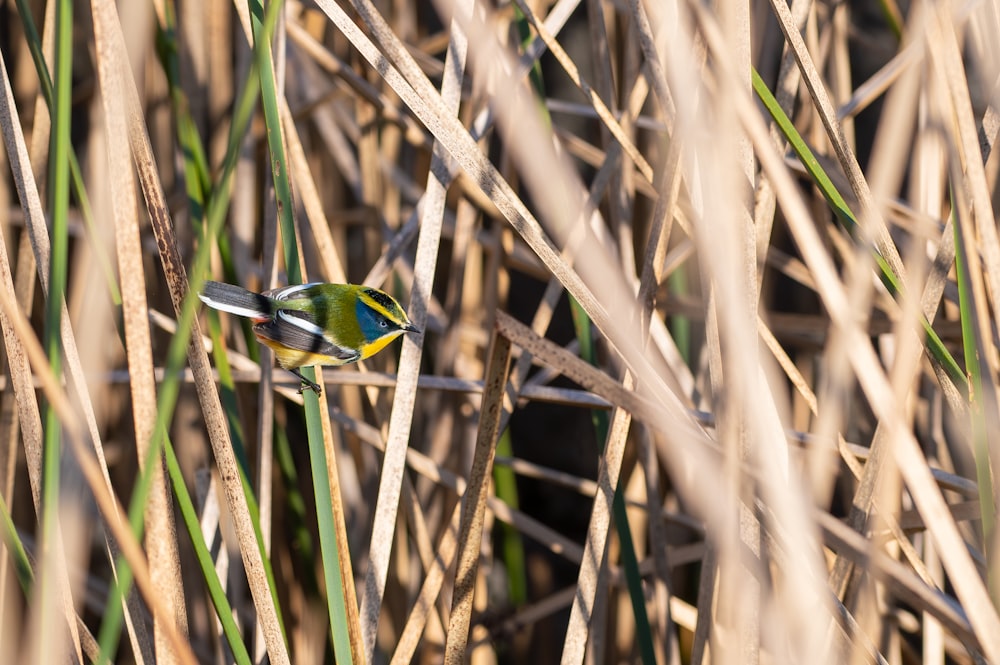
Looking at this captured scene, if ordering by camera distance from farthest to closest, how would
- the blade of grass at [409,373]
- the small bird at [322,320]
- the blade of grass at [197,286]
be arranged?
the small bird at [322,320] → the blade of grass at [409,373] → the blade of grass at [197,286]

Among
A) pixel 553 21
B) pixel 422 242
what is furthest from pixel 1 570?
pixel 553 21

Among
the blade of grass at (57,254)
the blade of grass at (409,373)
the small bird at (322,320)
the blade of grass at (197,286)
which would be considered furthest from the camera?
the small bird at (322,320)

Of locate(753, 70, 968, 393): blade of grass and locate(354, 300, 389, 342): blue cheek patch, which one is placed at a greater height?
locate(753, 70, 968, 393): blade of grass

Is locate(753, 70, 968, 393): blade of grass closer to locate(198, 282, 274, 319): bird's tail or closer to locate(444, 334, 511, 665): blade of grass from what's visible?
locate(444, 334, 511, 665): blade of grass

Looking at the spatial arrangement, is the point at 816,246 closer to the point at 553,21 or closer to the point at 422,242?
the point at 422,242

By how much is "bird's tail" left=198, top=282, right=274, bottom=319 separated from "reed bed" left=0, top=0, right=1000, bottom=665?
10 centimetres

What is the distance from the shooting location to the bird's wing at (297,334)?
4.20ft

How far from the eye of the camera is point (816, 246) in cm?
79

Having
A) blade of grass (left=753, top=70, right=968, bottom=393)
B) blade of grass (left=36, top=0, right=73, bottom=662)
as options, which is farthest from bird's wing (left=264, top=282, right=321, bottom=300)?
blade of grass (left=753, top=70, right=968, bottom=393)

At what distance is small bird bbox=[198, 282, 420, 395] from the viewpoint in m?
1.24

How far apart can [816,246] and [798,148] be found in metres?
0.18

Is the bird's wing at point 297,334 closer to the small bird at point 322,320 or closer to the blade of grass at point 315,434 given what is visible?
the small bird at point 322,320

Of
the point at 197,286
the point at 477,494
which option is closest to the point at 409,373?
the point at 477,494

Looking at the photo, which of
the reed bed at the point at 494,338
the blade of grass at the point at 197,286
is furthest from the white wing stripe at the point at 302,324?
the blade of grass at the point at 197,286
